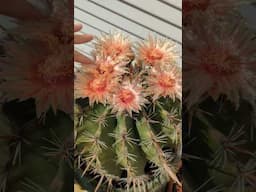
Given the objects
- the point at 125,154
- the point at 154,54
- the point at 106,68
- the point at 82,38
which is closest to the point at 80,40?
the point at 82,38

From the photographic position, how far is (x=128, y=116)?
162 cm

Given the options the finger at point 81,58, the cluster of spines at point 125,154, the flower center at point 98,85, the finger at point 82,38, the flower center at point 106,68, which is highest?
the finger at point 82,38

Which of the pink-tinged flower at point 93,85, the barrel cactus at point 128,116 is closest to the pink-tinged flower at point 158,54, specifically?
the barrel cactus at point 128,116

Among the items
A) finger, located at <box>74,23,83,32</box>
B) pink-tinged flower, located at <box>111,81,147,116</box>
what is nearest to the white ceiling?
finger, located at <box>74,23,83,32</box>

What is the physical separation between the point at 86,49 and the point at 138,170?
0.37 metres

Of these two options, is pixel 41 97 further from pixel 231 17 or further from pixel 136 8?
pixel 231 17

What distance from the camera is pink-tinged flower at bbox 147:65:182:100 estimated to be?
1626 millimetres

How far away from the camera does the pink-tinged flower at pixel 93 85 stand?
163cm

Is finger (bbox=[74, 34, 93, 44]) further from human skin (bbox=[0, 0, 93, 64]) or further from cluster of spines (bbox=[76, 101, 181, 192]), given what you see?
cluster of spines (bbox=[76, 101, 181, 192])

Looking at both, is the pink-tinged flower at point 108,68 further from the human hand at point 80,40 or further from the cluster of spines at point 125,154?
the cluster of spines at point 125,154

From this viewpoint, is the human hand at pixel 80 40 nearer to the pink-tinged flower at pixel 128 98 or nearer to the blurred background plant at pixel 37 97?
the blurred background plant at pixel 37 97

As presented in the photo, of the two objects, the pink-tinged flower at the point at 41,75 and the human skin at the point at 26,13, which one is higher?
the human skin at the point at 26,13

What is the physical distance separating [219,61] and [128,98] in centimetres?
28

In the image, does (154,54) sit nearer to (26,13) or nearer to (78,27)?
(78,27)
